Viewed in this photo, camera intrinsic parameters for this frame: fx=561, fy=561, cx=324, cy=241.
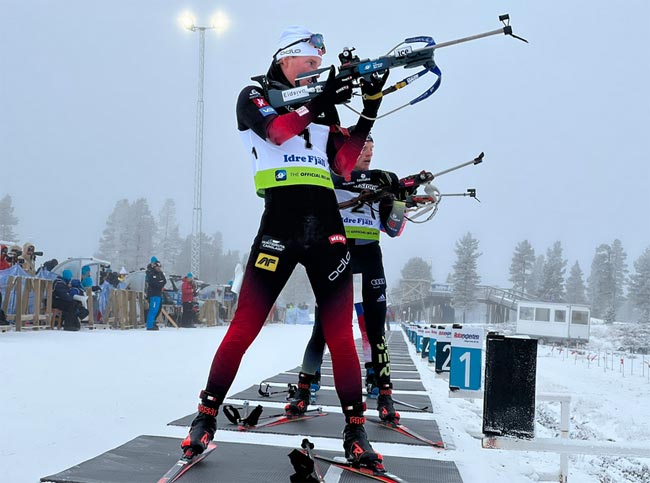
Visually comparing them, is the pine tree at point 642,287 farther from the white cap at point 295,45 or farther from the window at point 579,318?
the white cap at point 295,45

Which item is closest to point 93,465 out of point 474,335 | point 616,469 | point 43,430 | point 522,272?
point 43,430

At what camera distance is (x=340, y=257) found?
319 cm

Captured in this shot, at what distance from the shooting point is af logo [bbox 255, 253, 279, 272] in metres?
3.15

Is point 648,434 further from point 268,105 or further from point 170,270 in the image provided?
point 170,270

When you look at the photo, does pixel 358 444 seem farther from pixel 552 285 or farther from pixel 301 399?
pixel 552 285

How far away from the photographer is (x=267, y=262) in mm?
3160

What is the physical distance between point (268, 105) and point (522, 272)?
126556mm

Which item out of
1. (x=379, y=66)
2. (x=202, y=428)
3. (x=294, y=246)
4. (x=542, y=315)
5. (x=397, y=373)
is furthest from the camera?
(x=542, y=315)

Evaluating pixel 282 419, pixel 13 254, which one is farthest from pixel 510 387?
pixel 13 254

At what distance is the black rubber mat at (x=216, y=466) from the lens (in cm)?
267

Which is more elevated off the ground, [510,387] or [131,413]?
[510,387]

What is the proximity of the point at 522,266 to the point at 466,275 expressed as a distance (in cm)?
2483

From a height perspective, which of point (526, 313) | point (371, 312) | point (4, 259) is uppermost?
point (4, 259)

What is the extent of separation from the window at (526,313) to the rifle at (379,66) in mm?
49202
